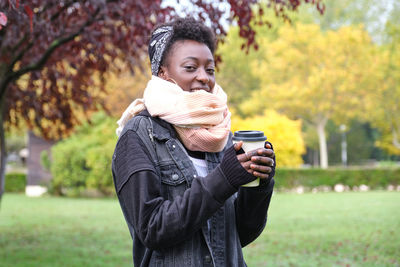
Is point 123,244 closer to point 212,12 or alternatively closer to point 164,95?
point 212,12

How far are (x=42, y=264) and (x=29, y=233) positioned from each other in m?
3.62

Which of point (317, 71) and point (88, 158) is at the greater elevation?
point (317, 71)

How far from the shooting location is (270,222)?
12.1m

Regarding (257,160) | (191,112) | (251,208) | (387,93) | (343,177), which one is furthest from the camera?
(387,93)

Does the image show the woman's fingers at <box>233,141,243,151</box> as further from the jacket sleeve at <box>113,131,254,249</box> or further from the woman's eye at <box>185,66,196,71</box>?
the woman's eye at <box>185,66,196,71</box>

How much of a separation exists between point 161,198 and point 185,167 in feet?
0.58

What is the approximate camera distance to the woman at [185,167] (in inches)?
67.7

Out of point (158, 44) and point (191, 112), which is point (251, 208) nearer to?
point (191, 112)

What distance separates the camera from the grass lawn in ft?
25.5

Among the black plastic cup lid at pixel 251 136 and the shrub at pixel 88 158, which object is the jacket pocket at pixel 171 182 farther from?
the shrub at pixel 88 158

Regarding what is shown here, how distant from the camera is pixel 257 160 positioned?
5.60 feet

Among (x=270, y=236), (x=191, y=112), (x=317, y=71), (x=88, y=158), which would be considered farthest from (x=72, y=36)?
(x=317, y=71)

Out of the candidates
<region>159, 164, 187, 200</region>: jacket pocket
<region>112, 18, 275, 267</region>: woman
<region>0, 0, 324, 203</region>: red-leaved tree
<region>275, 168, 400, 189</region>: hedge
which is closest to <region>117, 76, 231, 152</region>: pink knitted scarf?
<region>112, 18, 275, 267</region>: woman

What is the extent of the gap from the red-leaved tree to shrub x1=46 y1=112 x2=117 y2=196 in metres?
10.9
